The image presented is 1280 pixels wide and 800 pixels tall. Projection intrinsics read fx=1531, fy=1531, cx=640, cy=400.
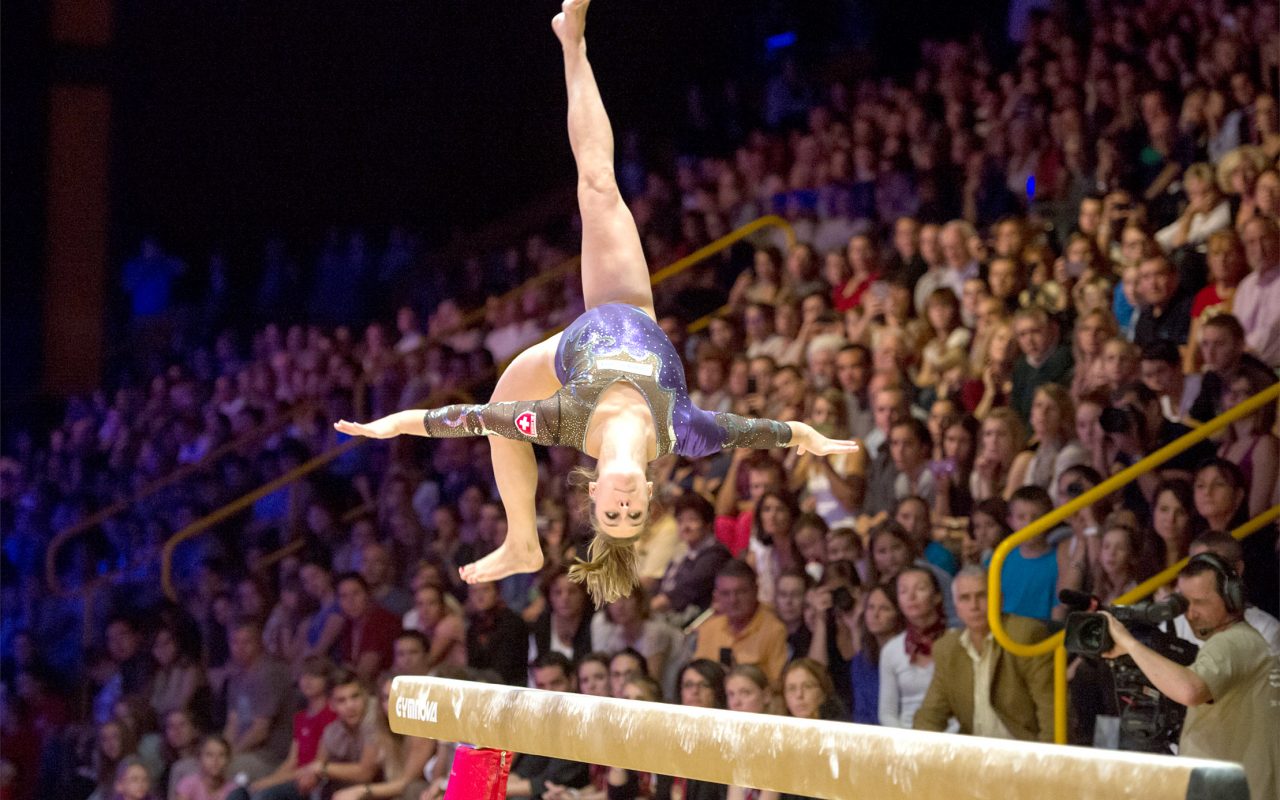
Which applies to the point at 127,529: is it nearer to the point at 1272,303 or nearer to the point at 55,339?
the point at 55,339

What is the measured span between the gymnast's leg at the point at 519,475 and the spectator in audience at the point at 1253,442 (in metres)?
2.64

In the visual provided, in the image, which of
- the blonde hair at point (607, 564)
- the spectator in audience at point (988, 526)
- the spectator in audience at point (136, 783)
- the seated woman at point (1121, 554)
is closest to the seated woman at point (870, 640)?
the spectator in audience at point (988, 526)

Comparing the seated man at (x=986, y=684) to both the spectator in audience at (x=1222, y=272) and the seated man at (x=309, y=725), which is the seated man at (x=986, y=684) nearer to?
the spectator in audience at (x=1222, y=272)

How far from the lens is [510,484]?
4.77 m

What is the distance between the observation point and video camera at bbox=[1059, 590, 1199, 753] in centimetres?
486

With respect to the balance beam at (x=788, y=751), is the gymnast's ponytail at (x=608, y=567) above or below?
above

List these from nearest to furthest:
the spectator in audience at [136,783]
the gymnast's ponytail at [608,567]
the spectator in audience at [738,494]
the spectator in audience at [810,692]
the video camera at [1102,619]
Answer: the gymnast's ponytail at [608,567], the video camera at [1102,619], the spectator in audience at [810,692], the spectator in audience at [738,494], the spectator in audience at [136,783]

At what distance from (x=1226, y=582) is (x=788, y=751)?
217 cm

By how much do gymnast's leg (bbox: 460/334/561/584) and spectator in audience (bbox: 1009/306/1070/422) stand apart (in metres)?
2.76

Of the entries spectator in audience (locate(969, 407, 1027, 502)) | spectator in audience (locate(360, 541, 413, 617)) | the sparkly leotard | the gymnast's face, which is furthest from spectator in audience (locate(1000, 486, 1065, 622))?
spectator in audience (locate(360, 541, 413, 617))

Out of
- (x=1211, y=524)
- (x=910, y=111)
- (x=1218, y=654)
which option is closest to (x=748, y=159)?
(x=910, y=111)

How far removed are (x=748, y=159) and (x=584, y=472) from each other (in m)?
6.44

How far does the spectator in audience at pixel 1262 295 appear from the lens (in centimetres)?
616

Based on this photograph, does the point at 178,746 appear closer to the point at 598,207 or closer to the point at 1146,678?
the point at 598,207
